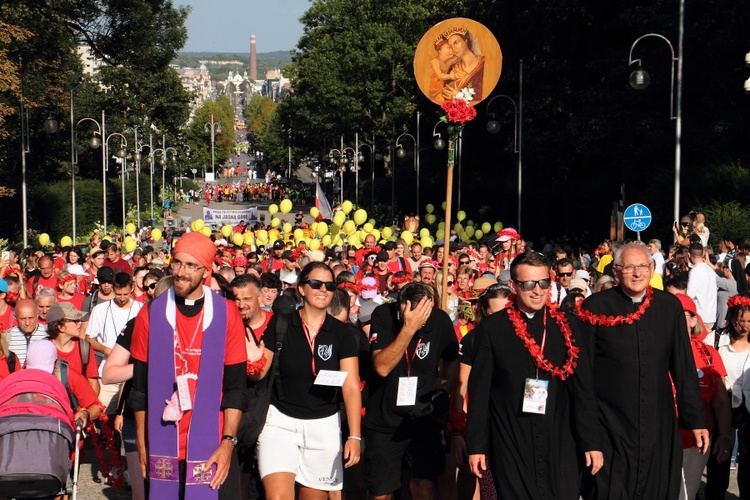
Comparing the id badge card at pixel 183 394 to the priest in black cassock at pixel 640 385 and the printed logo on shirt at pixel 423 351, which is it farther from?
the priest in black cassock at pixel 640 385

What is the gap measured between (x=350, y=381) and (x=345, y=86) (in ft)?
213

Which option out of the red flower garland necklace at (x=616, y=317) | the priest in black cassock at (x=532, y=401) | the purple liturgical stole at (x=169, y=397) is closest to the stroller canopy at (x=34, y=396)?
the purple liturgical stole at (x=169, y=397)

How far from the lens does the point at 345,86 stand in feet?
234

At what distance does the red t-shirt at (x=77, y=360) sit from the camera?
8984 millimetres

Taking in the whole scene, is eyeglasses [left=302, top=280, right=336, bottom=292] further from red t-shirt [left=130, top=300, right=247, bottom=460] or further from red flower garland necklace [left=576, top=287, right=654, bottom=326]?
red flower garland necklace [left=576, top=287, right=654, bottom=326]

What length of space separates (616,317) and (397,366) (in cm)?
149

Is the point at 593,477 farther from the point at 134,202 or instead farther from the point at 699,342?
the point at 134,202

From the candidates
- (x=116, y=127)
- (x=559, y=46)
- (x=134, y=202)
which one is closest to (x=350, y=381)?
(x=559, y=46)

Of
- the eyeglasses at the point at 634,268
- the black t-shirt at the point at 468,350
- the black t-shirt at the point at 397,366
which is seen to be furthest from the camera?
the black t-shirt at the point at 468,350

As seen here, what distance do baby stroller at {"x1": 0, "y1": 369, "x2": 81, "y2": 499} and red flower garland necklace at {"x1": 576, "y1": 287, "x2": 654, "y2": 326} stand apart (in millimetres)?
2872

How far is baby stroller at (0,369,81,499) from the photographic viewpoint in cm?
653

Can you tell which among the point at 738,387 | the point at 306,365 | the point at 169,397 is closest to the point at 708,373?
the point at 738,387

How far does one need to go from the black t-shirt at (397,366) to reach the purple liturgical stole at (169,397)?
1.70m

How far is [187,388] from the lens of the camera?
232 inches
